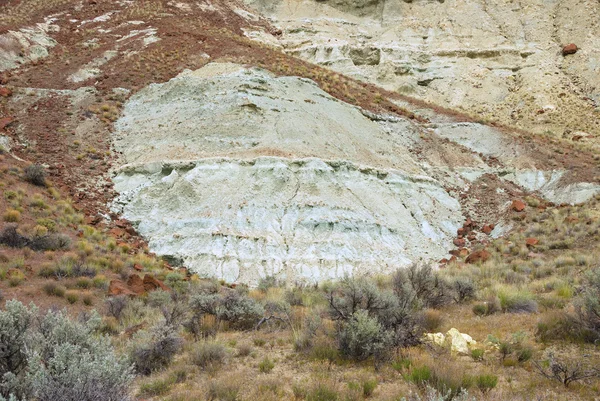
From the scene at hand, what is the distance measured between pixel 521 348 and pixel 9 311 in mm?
7243

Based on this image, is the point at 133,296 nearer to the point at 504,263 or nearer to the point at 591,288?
the point at 591,288

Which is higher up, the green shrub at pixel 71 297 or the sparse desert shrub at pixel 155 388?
the sparse desert shrub at pixel 155 388

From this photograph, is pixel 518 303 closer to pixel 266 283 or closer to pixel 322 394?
pixel 322 394

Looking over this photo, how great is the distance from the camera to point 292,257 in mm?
14242

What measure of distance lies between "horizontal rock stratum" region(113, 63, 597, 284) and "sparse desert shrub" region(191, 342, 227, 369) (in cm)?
669

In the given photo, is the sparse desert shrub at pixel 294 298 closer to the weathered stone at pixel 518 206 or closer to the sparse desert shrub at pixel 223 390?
the sparse desert shrub at pixel 223 390

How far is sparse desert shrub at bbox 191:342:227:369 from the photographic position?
657cm

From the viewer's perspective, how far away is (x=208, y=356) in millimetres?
6598

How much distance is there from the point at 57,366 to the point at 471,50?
143 ft

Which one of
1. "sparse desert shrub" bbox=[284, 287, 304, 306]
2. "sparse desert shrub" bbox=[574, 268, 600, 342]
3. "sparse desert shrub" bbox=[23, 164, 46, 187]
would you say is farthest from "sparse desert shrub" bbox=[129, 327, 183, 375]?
"sparse desert shrub" bbox=[23, 164, 46, 187]

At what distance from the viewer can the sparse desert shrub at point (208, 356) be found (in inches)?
259

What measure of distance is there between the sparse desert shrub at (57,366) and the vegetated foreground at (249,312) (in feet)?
0.06

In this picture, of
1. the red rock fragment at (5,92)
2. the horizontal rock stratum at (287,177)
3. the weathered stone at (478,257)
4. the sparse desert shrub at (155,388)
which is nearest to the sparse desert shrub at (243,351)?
the sparse desert shrub at (155,388)

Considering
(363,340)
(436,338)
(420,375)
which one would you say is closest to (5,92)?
(363,340)
